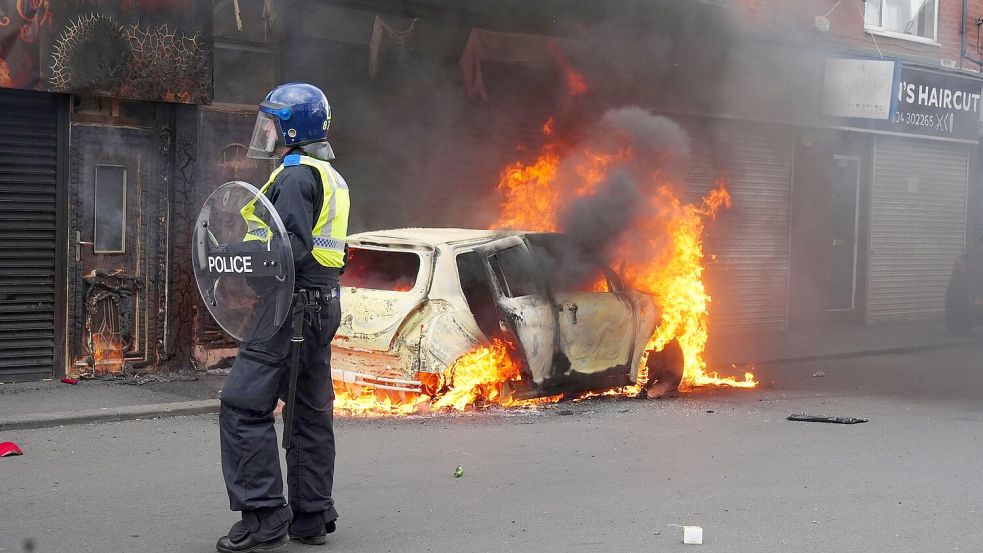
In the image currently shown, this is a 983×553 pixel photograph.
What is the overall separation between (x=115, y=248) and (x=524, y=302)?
3.82 metres

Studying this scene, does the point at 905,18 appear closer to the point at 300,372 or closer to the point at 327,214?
the point at 327,214

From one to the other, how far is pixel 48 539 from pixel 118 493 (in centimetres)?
88

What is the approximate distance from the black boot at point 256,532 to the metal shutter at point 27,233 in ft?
18.0

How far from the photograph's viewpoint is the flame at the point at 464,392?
26.3ft

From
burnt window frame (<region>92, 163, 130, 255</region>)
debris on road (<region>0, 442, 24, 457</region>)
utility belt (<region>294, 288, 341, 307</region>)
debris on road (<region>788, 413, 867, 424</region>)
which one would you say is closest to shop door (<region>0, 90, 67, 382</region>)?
burnt window frame (<region>92, 163, 130, 255</region>)

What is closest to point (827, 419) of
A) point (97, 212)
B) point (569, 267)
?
point (569, 267)

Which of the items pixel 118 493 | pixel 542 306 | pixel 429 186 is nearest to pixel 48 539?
pixel 118 493

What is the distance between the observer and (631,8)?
13.2m

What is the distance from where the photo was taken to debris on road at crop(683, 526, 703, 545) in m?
5.12

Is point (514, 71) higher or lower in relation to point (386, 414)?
higher

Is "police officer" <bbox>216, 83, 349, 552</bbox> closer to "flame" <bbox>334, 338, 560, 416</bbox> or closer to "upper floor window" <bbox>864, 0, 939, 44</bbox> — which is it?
"flame" <bbox>334, 338, 560, 416</bbox>

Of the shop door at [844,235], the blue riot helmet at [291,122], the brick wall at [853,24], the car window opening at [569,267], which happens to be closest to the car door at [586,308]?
the car window opening at [569,267]

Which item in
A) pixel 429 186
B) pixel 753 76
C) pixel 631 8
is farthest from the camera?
pixel 753 76

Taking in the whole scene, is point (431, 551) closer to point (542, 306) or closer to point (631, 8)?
point (542, 306)
